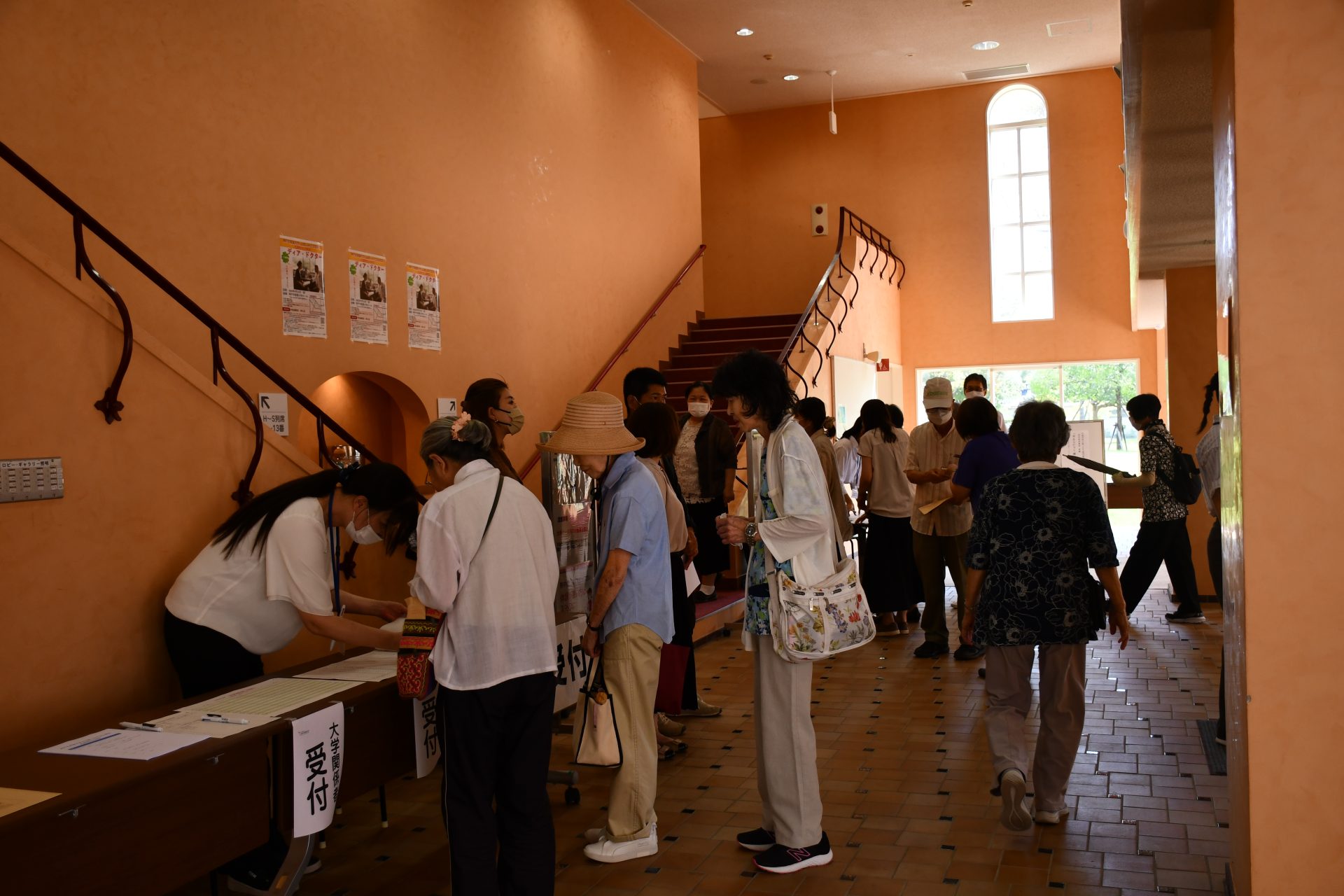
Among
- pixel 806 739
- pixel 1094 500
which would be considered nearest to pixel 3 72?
pixel 806 739

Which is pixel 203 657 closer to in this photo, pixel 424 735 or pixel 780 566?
pixel 424 735

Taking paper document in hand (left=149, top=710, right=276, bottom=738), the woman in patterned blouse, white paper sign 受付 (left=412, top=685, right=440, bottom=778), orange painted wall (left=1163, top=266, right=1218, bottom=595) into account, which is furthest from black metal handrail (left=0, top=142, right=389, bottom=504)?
orange painted wall (left=1163, top=266, right=1218, bottom=595)

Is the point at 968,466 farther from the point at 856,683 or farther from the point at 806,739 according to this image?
the point at 806,739

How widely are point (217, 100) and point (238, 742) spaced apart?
467 centimetres

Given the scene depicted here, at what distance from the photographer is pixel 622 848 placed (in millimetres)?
4027

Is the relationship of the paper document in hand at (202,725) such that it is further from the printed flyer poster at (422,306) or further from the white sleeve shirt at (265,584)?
the printed flyer poster at (422,306)

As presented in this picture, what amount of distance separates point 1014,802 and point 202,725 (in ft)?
9.20

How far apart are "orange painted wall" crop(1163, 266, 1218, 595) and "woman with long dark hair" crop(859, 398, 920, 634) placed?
9.34 feet

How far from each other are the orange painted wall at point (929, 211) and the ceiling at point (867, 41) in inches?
20.4

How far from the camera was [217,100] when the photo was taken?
21.1 feet

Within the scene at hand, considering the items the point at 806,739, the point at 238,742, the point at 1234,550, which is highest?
the point at 1234,550

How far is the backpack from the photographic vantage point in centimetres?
746

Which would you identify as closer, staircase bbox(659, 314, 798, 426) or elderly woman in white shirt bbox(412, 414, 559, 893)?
elderly woman in white shirt bbox(412, 414, 559, 893)

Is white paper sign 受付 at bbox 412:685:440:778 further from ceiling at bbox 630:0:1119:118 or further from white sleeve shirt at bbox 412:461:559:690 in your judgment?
ceiling at bbox 630:0:1119:118
